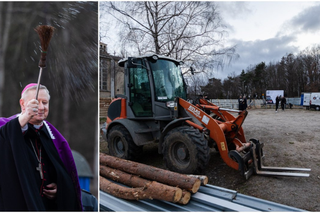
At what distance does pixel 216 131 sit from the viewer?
13.1 ft

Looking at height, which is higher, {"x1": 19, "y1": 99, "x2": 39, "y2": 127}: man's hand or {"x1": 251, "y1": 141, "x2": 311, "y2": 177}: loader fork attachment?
{"x1": 19, "y1": 99, "x2": 39, "y2": 127}: man's hand

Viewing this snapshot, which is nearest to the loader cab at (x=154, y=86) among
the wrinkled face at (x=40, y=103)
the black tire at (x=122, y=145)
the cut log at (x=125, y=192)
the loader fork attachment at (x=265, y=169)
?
the black tire at (x=122, y=145)

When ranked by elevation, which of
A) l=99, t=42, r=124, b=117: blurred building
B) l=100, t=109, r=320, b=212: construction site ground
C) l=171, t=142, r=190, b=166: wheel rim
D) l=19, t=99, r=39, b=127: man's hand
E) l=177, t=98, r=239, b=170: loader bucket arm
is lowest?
l=100, t=109, r=320, b=212: construction site ground

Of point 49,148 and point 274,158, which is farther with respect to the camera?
point 274,158

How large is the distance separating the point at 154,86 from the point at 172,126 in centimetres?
89

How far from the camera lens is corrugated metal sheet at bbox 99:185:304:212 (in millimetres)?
2680

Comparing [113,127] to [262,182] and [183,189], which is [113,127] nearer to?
[183,189]

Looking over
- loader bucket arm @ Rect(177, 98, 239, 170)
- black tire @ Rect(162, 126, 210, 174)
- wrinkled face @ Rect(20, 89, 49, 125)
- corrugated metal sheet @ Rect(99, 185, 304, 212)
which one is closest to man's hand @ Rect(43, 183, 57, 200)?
wrinkled face @ Rect(20, 89, 49, 125)

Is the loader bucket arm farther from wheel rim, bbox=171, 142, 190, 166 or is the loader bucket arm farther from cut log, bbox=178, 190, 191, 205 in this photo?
cut log, bbox=178, 190, 191, 205

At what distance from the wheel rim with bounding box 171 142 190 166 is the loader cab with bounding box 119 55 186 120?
0.67 metres

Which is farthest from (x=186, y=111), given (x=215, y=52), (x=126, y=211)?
(x=215, y=52)

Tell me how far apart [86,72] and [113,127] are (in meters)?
4.02

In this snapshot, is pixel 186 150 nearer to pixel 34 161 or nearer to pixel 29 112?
pixel 34 161

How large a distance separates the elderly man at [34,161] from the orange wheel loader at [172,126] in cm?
276
